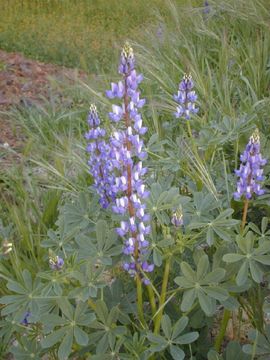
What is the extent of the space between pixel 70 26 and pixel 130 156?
767cm

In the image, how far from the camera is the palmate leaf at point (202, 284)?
4.71 ft

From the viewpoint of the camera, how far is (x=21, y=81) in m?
6.32

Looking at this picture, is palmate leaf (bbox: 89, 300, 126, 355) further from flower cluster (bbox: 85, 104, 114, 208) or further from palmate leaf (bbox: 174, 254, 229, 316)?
flower cluster (bbox: 85, 104, 114, 208)

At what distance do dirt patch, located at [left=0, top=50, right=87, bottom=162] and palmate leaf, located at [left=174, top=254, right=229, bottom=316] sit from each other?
3.64 metres

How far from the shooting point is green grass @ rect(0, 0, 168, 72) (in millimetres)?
7438

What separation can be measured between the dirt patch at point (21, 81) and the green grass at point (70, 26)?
1.21 ft

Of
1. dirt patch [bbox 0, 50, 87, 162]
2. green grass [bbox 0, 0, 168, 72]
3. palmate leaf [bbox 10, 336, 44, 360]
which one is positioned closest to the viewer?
palmate leaf [bbox 10, 336, 44, 360]

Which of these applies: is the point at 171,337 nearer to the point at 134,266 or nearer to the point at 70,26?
the point at 134,266

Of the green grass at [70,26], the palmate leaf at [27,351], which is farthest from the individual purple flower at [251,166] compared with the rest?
the green grass at [70,26]

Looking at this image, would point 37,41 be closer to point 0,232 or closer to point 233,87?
point 233,87

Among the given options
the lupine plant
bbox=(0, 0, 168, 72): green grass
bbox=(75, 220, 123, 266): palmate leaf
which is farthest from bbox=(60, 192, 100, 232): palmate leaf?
bbox=(0, 0, 168, 72): green grass

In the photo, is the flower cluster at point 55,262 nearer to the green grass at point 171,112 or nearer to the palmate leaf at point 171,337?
the palmate leaf at point 171,337

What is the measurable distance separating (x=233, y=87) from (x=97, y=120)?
1.76 m

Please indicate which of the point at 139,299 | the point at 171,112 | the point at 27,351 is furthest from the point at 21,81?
the point at 139,299
